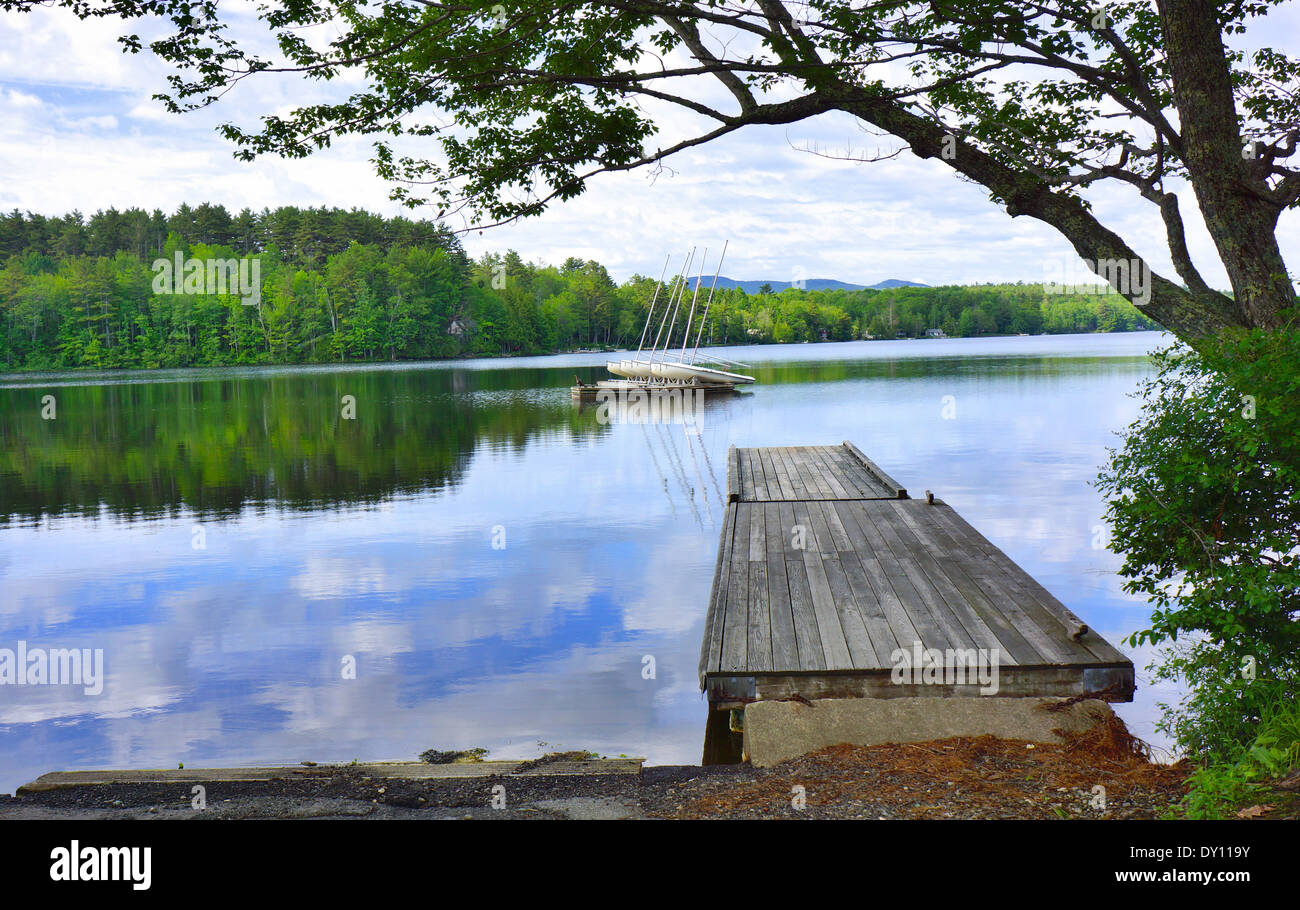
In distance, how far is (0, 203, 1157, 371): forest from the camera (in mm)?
89812

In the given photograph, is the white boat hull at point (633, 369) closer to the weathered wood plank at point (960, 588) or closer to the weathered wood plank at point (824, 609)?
the weathered wood plank at point (960, 588)

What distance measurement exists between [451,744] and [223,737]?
1.79 metres

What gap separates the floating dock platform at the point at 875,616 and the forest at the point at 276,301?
2847 inches

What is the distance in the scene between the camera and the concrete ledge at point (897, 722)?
209 inches

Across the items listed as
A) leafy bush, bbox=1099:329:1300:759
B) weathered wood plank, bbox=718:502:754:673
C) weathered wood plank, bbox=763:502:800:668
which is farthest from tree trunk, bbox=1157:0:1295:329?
weathered wood plank, bbox=718:502:754:673

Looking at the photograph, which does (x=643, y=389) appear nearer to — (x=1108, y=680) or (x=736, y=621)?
(x=736, y=621)

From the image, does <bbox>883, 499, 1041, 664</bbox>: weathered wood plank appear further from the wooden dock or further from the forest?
the forest

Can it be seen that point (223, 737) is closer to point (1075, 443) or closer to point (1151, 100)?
point (1151, 100)

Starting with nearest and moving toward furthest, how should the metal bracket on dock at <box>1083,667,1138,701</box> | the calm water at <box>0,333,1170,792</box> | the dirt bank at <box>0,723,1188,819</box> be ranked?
the dirt bank at <box>0,723,1188,819</box>
the metal bracket on dock at <box>1083,667,1138,701</box>
the calm water at <box>0,333,1170,792</box>

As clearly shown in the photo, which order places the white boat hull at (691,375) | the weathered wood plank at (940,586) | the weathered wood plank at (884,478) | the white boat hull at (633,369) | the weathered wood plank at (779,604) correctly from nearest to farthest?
the weathered wood plank at (779,604) < the weathered wood plank at (940,586) < the weathered wood plank at (884,478) < the white boat hull at (691,375) < the white boat hull at (633,369)

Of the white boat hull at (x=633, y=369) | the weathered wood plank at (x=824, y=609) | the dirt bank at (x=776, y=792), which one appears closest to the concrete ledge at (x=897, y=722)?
the dirt bank at (x=776, y=792)

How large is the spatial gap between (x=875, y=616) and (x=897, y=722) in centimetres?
156

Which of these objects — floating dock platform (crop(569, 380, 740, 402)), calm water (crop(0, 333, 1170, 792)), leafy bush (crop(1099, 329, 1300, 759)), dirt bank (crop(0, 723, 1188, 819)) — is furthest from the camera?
floating dock platform (crop(569, 380, 740, 402))
